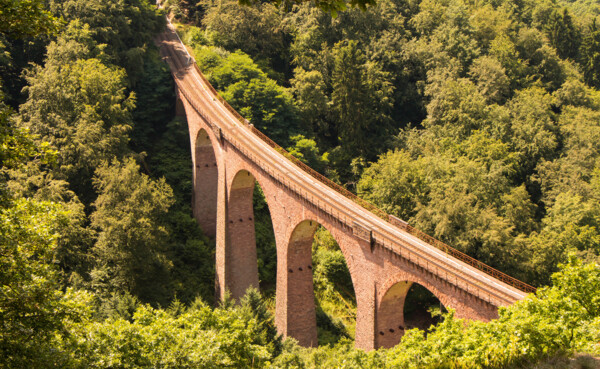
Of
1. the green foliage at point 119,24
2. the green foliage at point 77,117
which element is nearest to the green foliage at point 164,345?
the green foliage at point 77,117

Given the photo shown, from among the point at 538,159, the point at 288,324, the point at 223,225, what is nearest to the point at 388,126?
→ the point at 538,159

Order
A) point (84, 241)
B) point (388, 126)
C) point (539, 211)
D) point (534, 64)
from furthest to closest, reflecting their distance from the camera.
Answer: point (534, 64), point (388, 126), point (539, 211), point (84, 241)

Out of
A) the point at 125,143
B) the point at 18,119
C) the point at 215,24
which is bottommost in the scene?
the point at 125,143

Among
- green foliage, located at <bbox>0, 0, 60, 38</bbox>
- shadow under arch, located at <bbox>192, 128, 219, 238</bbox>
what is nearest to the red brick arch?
green foliage, located at <bbox>0, 0, 60, 38</bbox>

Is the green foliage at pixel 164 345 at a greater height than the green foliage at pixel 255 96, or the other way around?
the green foliage at pixel 255 96

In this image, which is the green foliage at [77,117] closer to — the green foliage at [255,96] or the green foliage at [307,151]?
the green foliage at [255,96]

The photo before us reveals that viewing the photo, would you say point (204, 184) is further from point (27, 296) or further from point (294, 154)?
point (27, 296)

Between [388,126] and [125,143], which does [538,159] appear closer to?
[388,126]
